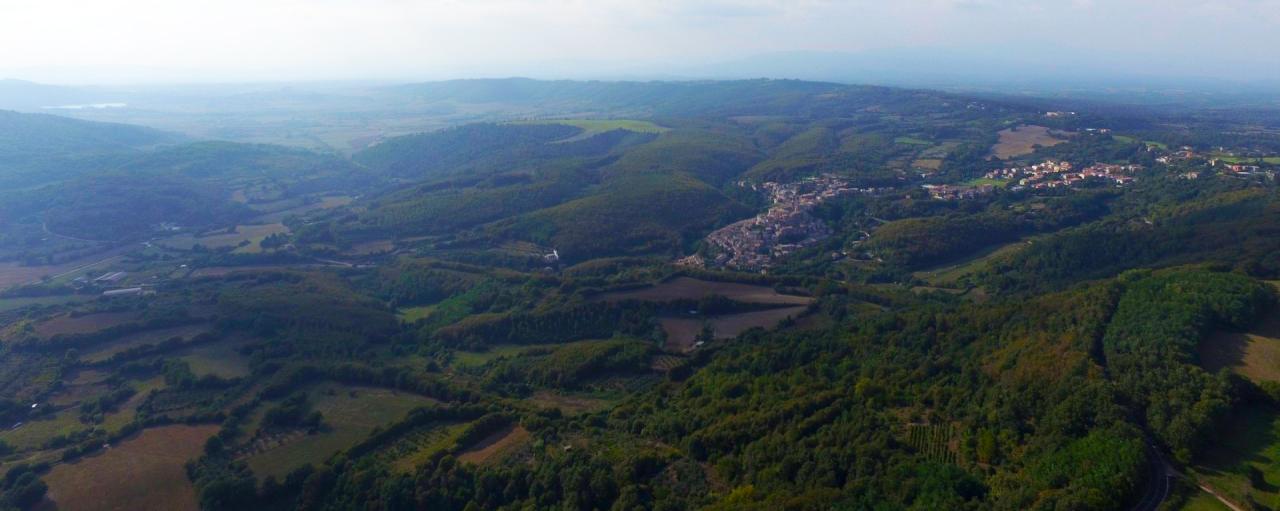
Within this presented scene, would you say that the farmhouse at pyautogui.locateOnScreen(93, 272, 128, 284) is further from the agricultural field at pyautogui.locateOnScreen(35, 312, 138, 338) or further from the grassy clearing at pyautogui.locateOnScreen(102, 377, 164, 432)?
the grassy clearing at pyautogui.locateOnScreen(102, 377, 164, 432)

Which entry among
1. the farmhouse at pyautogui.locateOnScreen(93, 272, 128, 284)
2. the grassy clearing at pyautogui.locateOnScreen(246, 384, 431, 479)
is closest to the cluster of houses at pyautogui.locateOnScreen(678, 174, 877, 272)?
the grassy clearing at pyautogui.locateOnScreen(246, 384, 431, 479)

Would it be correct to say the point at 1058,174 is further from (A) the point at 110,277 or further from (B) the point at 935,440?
(A) the point at 110,277

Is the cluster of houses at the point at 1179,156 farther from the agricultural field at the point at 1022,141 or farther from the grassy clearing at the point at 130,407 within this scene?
the grassy clearing at the point at 130,407

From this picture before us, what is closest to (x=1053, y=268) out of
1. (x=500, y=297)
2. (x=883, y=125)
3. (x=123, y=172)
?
(x=500, y=297)

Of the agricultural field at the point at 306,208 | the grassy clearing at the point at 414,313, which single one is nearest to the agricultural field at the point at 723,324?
the grassy clearing at the point at 414,313

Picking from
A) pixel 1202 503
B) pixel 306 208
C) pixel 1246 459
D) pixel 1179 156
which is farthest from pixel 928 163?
pixel 306 208
